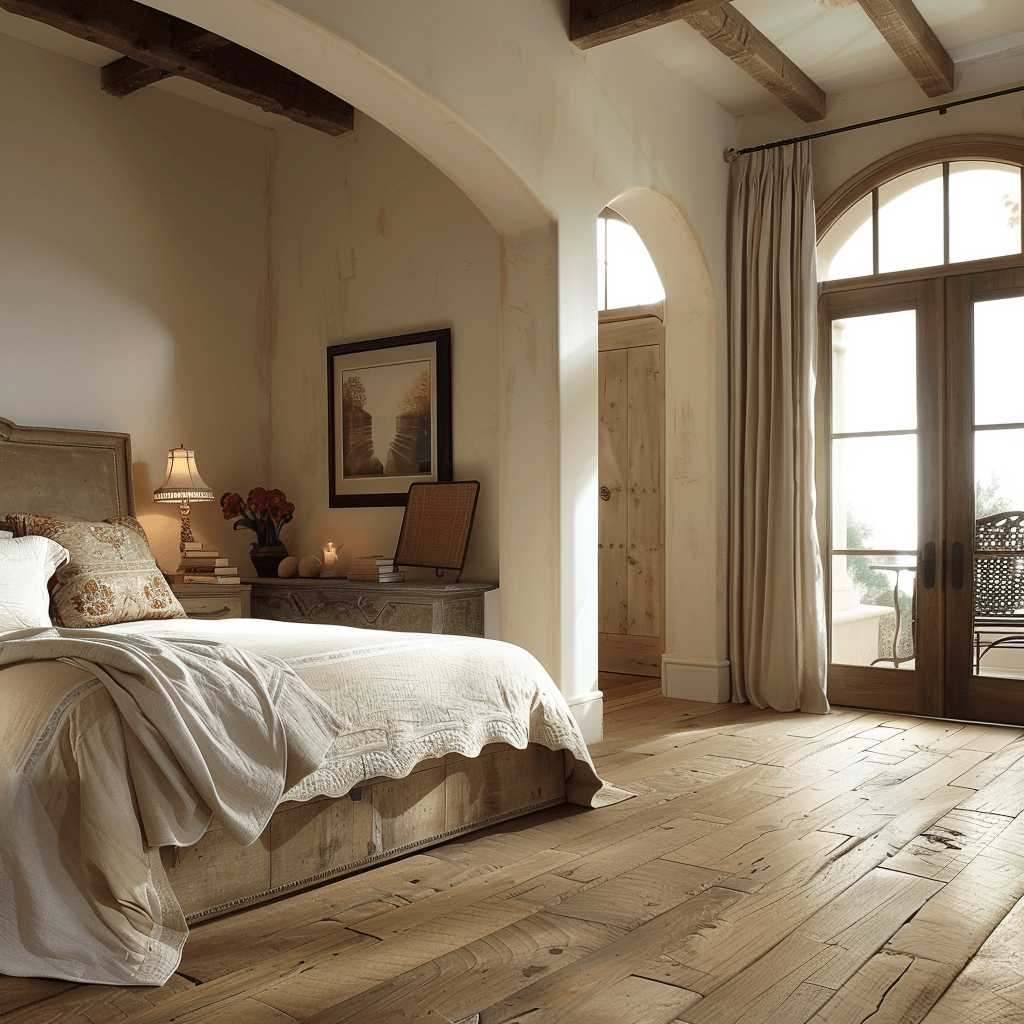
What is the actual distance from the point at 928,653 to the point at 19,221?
4.69 meters

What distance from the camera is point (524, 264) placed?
409 cm

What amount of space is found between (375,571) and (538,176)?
198 cm

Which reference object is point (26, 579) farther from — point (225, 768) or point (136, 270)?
point (136, 270)

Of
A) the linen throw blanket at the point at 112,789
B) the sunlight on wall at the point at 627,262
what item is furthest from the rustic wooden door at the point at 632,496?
the linen throw blanket at the point at 112,789

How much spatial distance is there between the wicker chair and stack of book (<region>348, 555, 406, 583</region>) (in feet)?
8.92

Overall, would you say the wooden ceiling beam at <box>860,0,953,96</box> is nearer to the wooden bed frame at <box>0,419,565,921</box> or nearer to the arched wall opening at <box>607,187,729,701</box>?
the arched wall opening at <box>607,187,729,701</box>

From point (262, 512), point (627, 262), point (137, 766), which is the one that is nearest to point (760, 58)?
point (627, 262)

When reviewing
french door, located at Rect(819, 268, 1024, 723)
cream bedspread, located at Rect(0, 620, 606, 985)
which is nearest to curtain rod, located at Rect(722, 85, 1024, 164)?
french door, located at Rect(819, 268, 1024, 723)

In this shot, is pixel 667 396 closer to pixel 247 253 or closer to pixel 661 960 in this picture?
pixel 247 253

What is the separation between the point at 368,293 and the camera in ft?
17.8

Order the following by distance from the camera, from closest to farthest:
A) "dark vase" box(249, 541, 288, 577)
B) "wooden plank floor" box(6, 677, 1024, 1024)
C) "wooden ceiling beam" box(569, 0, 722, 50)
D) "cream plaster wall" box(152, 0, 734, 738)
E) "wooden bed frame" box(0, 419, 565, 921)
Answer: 1. "wooden plank floor" box(6, 677, 1024, 1024)
2. "wooden bed frame" box(0, 419, 565, 921)
3. "cream plaster wall" box(152, 0, 734, 738)
4. "wooden ceiling beam" box(569, 0, 722, 50)
5. "dark vase" box(249, 541, 288, 577)

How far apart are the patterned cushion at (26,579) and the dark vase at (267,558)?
1.77 metres

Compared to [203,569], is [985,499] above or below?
above

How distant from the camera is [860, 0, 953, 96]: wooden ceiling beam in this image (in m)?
4.03
